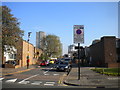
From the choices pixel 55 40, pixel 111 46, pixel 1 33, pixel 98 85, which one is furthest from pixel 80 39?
pixel 55 40

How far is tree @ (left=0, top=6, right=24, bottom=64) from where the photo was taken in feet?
96.7

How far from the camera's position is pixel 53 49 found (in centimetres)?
8350

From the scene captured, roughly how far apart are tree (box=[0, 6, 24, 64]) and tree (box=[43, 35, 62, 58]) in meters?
50.7

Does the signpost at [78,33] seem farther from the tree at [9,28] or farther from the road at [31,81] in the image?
the tree at [9,28]

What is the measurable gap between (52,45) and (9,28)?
172ft

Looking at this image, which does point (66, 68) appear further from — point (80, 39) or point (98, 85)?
point (98, 85)

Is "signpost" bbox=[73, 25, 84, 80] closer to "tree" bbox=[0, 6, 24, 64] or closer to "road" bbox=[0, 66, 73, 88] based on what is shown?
"road" bbox=[0, 66, 73, 88]

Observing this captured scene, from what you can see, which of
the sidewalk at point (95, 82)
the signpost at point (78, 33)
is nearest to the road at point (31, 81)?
the sidewalk at point (95, 82)

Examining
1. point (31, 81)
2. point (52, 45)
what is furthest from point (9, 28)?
point (52, 45)

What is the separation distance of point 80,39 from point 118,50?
24215mm

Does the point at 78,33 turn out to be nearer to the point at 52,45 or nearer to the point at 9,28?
the point at 9,28

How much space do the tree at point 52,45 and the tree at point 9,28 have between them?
50739 millimetres

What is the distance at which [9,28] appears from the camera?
30297mm

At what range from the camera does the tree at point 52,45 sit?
8231 centimetres
